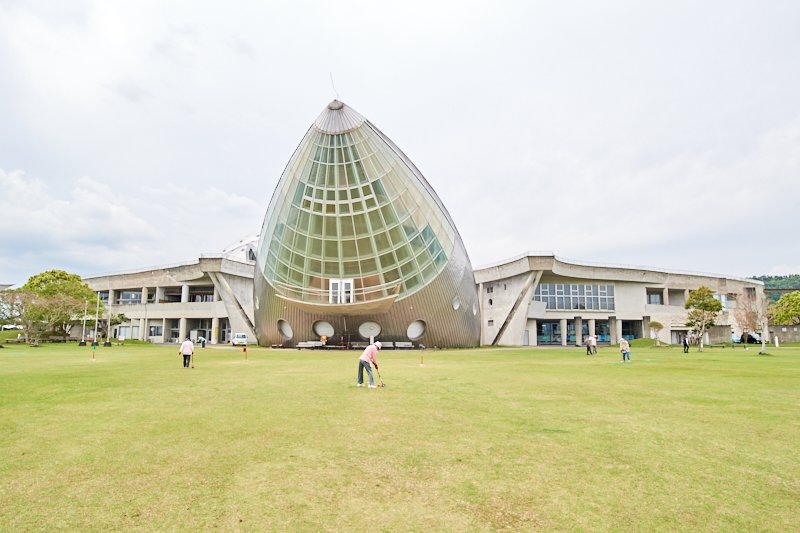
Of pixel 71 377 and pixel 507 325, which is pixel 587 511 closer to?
pixel 71 377

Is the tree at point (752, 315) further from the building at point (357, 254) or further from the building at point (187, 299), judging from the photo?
the building at point (187, 299)

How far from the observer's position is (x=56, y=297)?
168 feet

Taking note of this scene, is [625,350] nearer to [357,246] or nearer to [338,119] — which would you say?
[357,246]

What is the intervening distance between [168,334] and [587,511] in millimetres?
82330

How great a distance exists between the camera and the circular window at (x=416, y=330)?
4469cm

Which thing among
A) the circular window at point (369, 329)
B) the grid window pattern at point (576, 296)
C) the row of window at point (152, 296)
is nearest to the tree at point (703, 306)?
the grid window pattern at point (576, 296)

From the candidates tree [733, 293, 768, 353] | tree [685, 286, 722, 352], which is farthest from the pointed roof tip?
tree [733, 293, 768, 353]

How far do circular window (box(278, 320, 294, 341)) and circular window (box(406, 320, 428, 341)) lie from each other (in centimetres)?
1156

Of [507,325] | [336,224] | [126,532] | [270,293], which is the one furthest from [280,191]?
[126,532]

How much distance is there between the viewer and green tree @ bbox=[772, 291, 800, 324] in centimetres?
6681

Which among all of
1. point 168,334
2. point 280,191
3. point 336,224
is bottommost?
point 168,334

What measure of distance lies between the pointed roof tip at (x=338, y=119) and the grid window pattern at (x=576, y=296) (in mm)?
40250

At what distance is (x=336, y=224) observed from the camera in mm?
41812

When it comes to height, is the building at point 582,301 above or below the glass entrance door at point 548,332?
above
